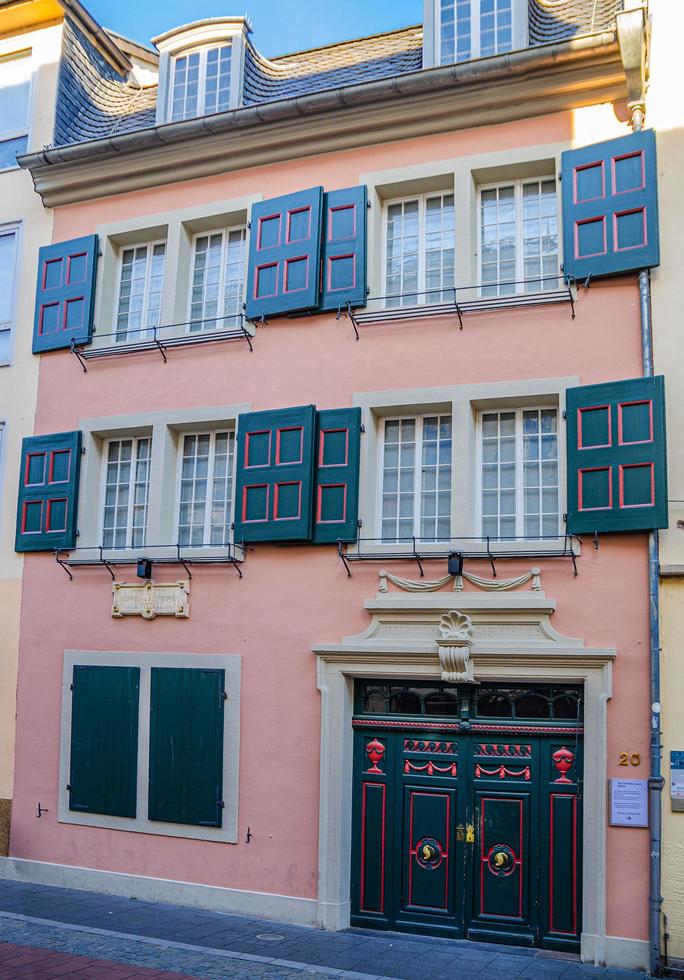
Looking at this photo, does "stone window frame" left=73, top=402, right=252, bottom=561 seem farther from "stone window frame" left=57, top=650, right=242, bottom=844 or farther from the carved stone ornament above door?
the carved stone ornament above door

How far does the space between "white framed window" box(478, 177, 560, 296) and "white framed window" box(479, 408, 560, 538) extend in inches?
57.6

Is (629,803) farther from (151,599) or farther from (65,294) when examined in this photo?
(65,294)

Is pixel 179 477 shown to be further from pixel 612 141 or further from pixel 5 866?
pixel 612 141

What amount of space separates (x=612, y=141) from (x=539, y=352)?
2378 mm

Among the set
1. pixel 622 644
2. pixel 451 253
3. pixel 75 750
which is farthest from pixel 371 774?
pixel 451 253

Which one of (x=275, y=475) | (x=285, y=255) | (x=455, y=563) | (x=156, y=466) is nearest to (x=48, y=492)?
(x=156, y=466)

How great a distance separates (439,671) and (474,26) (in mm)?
7745

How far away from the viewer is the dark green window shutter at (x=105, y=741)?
12289 millimetres

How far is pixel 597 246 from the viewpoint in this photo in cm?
1087

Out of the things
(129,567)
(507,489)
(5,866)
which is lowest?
(5,866)

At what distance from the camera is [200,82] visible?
46.2ft

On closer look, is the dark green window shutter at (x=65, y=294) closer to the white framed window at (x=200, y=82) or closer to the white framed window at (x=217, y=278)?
the white framed window at (x=217, y=278)

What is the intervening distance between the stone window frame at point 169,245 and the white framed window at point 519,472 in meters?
4.18

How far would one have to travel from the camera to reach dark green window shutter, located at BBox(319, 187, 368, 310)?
12.0 m
